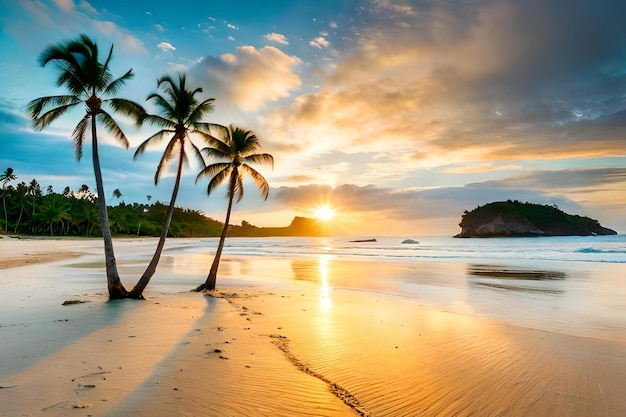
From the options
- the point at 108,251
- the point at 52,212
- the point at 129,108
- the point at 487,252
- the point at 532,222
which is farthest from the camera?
the point at 532,222

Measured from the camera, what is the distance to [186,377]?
18.5ft

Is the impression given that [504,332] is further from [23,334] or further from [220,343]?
[23,334]

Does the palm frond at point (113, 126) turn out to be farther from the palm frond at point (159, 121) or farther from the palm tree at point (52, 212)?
the palm tree at point (52, 212)

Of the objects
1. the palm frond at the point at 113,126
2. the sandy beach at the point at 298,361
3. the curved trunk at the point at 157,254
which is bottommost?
the sandy beach at the point at 298,361

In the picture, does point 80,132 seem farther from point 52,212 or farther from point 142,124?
point 52,212

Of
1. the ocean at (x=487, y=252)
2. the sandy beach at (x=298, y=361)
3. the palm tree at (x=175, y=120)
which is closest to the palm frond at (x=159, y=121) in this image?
the palm tree at (x=175, y=120)

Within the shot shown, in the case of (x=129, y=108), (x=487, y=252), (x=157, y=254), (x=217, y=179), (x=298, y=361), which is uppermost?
(x=129, y=108)

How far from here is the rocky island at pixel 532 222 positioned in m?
105

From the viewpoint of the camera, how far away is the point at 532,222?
350 feet

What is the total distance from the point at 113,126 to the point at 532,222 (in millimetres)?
118969

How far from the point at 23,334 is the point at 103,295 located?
254 inches

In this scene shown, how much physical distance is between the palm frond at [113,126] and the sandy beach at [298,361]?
689 centimetres

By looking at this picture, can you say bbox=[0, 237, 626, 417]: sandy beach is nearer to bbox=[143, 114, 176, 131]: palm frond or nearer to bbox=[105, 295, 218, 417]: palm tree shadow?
bbox=[105, 295, 218, 417]: palm tree shadow

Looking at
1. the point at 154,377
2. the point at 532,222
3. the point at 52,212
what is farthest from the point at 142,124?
the point at 532,222
